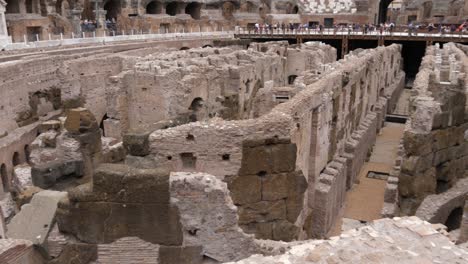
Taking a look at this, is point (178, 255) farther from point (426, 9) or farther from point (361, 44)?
point (426, 9)

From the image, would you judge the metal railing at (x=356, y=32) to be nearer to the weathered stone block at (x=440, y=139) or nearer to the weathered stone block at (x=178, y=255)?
the weathered stone block at (x=440, y=139)

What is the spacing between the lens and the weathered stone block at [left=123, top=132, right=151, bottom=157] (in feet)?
23.1

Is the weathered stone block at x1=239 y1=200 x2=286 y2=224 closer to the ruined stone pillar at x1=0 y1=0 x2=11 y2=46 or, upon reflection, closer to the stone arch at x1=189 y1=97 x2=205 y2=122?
the stone arch at x1=189 y1=97 x2=205 y2=122

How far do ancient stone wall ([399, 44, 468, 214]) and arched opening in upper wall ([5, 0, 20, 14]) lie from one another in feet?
87.6

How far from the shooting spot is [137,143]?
23.1ft

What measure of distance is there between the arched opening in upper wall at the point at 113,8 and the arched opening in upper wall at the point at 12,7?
9.32 meters

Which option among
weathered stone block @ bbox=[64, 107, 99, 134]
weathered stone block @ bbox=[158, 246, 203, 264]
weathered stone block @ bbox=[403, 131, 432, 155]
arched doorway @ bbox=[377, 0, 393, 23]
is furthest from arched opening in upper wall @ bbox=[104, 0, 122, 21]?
weathered stone block @ bbox=[158, 246, 203, 264]

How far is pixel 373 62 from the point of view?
54.5 feet

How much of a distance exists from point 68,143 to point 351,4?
137 ft

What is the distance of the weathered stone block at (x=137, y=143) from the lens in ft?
23.1

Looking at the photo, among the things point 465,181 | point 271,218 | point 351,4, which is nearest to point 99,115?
point 271,218

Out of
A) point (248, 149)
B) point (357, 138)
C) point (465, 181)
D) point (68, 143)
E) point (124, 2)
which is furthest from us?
point (124, 2)

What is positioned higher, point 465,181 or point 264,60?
point 264,60

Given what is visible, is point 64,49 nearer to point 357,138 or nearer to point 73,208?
point 357,138
